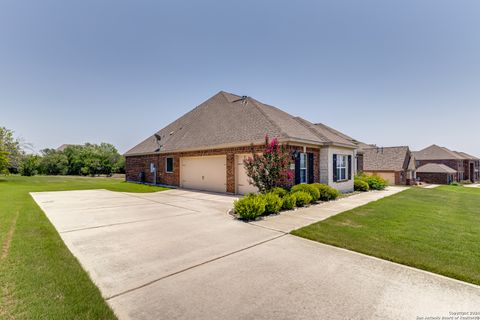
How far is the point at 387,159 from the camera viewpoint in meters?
30.4

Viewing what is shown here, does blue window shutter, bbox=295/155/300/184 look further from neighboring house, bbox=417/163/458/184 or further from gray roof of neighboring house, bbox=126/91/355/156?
neighboring house, bbox=417/163/458/184

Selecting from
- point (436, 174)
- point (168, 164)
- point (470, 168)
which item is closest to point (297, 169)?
point (168, 164)

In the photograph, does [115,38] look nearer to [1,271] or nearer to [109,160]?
[1,271]

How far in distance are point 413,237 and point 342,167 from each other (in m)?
9.45

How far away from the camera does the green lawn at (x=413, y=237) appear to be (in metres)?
3.82

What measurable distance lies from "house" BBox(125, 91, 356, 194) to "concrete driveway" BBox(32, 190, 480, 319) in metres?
6.96

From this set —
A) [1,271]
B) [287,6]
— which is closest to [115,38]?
[287,6]

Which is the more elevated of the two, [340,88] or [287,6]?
[287,6]

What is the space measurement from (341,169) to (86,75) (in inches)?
670

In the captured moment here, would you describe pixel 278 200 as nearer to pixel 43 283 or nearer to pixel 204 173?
pixel 43 283

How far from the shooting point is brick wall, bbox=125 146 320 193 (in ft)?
41.5

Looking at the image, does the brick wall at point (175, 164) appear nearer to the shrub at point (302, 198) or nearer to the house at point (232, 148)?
the house at point (232, 148)

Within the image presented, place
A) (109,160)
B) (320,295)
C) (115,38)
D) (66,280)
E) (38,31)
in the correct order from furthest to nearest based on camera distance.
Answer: (109,160) < (115,38) < (38,31) < (66,280) < (320,295)

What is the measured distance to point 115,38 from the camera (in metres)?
11.8
